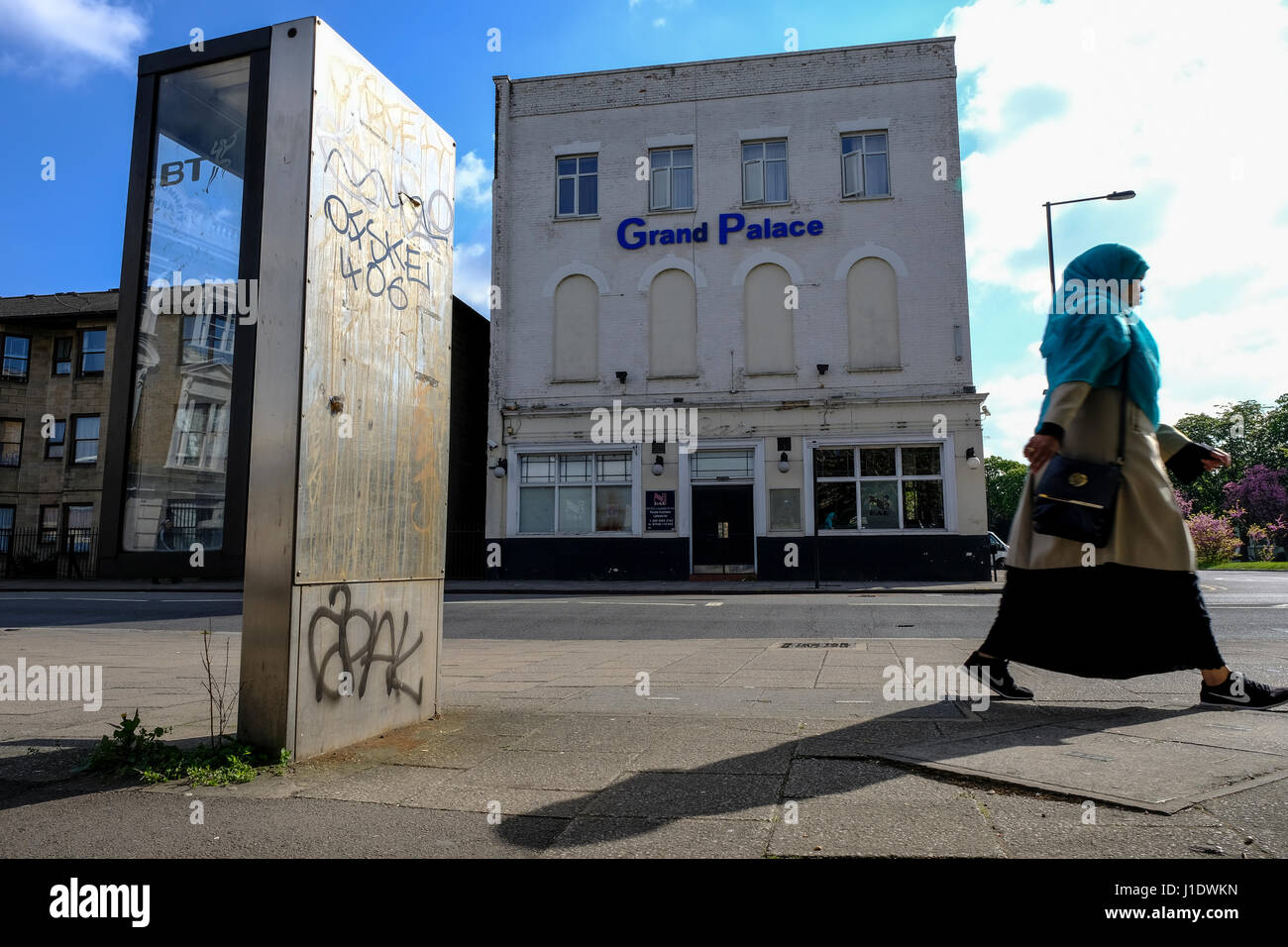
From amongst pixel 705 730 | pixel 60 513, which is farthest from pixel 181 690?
pixel 60 513

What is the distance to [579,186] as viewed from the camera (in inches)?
985

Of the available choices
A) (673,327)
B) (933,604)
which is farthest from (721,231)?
(933,604)

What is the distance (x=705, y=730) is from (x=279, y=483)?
2257 mm

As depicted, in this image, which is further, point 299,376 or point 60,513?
point 60,513

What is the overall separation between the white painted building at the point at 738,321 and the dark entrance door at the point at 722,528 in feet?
0.17

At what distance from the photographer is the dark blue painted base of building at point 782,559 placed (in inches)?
854

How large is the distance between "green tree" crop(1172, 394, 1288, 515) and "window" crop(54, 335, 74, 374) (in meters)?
72.7

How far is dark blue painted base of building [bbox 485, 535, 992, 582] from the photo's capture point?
854 inches

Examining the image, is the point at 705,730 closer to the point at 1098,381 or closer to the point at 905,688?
the point at 905,688

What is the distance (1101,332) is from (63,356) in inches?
1413

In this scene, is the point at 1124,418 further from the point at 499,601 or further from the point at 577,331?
the point at 577,331

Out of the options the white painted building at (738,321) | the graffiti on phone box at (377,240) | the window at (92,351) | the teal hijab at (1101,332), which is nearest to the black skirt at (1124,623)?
the teal hijab at (1101,332)

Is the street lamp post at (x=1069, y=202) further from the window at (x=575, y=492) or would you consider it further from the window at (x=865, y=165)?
the window at (x=575, y=492)

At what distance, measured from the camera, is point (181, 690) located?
637 cm
